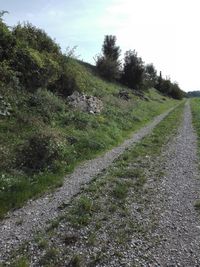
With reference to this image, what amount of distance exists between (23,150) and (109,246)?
23.9 feet

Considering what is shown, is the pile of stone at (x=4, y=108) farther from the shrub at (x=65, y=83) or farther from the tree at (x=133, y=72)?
the tree at (x=133, y=72)

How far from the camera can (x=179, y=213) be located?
34.0 feet

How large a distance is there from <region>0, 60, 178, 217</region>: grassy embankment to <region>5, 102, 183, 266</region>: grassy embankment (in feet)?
6.54

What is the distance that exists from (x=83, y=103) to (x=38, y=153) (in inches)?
492

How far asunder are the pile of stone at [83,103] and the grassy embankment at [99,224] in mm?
11417

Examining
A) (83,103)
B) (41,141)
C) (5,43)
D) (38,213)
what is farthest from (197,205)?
(5,43)

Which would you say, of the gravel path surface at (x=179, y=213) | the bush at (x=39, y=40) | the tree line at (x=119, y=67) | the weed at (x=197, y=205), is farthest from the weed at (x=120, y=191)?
the tree line at (x=119, y=67)

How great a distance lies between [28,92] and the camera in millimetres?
22734

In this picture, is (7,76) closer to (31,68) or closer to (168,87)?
(31,68)

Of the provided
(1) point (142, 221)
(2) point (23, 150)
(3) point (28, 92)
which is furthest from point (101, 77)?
(1) point (142, 221)

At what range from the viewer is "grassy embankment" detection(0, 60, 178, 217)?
41.3ft

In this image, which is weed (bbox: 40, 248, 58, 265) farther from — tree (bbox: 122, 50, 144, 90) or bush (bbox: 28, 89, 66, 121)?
tree (bbox: 122, 50, 144, 90)

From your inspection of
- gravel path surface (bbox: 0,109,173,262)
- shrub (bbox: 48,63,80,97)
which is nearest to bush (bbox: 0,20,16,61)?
shrub (bbox: 48,63,80,97)

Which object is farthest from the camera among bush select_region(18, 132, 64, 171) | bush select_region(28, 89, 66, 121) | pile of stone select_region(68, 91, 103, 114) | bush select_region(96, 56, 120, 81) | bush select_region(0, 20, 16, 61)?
bush select_region(96, 56, 120, 81)
